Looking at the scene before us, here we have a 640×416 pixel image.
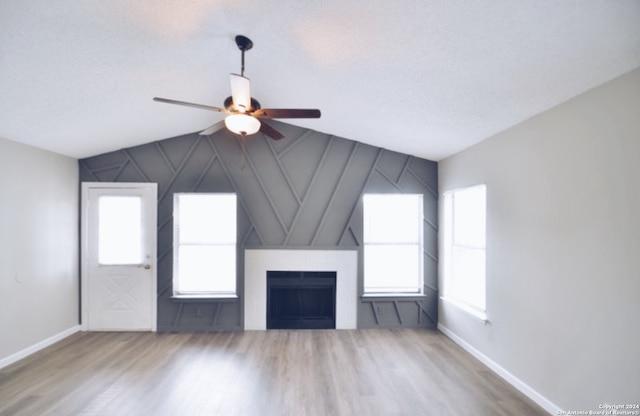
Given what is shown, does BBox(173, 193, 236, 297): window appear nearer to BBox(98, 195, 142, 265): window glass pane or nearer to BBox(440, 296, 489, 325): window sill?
BBox(98, 195, 142, 265): window glass pane

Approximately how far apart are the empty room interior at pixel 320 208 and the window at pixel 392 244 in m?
0.03

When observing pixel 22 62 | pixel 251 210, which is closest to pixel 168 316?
pixel 251 210

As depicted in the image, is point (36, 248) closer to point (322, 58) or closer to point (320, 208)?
point (320, 208)

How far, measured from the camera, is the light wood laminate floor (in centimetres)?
256

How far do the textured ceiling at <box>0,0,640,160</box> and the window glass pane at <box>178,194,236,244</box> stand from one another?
1.36m

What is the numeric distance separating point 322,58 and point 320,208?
2.36 m

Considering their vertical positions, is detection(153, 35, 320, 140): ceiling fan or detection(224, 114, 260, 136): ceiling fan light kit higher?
detection(153, 35, 320, 140): ceiling fan

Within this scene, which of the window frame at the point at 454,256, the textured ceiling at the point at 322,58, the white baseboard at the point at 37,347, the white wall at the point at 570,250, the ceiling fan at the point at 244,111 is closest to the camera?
the textured ceiling at the point at 322,58

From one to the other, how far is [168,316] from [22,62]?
3405mm

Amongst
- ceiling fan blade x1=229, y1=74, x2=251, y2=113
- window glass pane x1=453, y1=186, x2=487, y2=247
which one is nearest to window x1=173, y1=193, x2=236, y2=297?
→ ceiling fan blade x1=229, y1=74, x2=251, y2=113

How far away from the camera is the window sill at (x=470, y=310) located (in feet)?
11.0

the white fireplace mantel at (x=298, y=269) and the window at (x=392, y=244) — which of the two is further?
the window at (x=392, y=244)

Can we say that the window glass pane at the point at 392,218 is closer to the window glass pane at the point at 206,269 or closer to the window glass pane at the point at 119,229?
the window glass pane at the point at 206,269

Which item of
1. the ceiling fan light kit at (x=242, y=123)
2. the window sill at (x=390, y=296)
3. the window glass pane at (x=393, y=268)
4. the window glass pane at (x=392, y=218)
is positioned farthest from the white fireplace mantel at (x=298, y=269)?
the ceiling fan light kit at (x=242, y=123)
